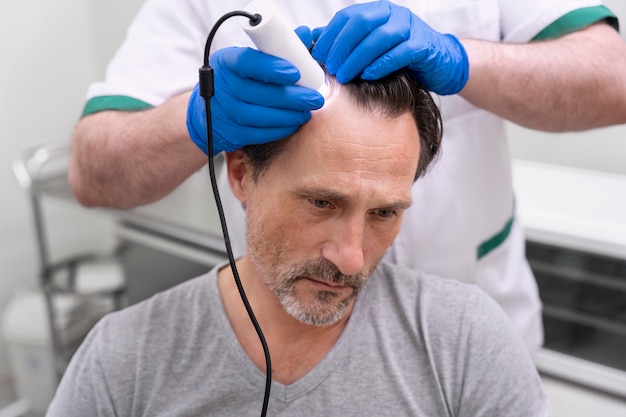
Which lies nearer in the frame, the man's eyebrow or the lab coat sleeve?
the man's eyebrow

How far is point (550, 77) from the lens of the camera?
1.19 m

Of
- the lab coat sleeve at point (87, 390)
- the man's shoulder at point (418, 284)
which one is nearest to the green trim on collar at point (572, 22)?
the man's shoulder at point (418, 284)

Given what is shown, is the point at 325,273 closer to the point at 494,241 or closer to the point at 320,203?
the point at 320,203

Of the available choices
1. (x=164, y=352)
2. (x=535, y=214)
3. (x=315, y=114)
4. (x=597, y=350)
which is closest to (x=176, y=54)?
(x=315, y=114)

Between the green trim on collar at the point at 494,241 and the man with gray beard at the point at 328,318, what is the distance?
0.22m

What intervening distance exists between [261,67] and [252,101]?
7 cm

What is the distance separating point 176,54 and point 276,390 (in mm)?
656

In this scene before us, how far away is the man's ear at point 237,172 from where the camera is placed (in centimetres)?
111

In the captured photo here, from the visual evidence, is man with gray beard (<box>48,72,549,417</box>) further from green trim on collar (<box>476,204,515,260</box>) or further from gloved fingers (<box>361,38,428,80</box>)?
green trim on collar (<box>476,204,515,260</box>)

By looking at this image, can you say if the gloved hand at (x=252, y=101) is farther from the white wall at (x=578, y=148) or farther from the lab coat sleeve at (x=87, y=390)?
the white wall at (x=578, y=148)

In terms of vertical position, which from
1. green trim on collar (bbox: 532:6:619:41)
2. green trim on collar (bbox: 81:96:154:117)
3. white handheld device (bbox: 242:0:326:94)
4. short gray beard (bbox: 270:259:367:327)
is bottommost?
short gray beard (bbox: 270:259:367:327)

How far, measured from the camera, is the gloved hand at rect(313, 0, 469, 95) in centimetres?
92

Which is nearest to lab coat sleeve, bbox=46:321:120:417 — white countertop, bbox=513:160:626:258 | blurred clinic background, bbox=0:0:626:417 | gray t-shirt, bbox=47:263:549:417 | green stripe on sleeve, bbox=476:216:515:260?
gray t-shirt, bbox=47:263:549:417

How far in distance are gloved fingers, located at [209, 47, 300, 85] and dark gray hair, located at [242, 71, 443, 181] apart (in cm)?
13
